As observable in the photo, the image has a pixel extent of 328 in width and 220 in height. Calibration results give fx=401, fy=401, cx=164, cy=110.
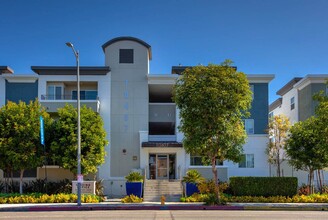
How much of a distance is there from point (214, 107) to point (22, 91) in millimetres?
19855

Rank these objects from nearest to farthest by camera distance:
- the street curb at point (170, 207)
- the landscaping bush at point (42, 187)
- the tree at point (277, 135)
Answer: the street curb at point (170, 207) < the landscaping bush at point (42, 187) < the tree at point (277, 135)

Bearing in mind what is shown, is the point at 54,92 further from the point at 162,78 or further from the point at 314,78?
the point at 314,78

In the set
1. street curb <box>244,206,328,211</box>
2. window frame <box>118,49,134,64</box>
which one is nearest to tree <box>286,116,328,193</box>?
street curb <box>244,206,328,211</box>

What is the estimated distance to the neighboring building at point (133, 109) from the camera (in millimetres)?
34750

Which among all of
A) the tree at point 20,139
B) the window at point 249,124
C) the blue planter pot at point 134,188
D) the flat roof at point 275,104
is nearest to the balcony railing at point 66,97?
the tree at point 20,139

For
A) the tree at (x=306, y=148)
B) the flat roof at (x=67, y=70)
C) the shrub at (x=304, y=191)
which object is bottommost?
the shrub at (x=304, y=191)

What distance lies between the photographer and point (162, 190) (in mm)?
30781

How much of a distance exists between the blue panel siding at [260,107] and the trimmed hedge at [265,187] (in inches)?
312

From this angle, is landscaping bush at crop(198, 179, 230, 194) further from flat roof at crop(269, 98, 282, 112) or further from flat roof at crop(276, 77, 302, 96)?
flat roof at crop(269, 98, 282, 112)

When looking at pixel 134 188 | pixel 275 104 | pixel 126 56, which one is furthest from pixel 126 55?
pixel 275 104

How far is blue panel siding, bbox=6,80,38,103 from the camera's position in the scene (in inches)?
1390

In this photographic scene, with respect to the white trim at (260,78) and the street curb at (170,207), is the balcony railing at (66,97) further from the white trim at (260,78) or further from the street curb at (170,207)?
the white trim at (260,78)

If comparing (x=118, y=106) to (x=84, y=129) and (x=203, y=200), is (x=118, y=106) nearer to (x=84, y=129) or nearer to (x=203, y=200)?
(x=84, y=129)

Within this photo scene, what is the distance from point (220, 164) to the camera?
34531 mm
